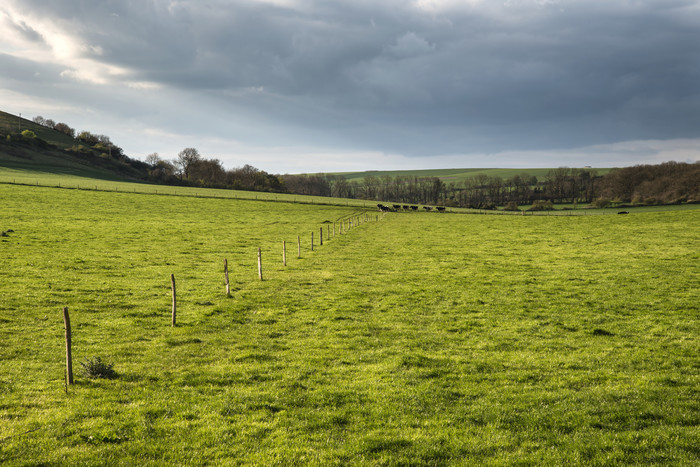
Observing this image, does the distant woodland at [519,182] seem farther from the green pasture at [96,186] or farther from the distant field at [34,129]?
the green pasture at [96,186]

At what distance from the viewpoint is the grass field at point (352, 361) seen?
8414 mm

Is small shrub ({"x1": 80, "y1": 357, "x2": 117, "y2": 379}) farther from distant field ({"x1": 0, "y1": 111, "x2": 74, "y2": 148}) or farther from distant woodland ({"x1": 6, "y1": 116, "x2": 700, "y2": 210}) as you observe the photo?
distant field ({"x1": 0, "y1": 111, "x2": 74, "y2": 148})

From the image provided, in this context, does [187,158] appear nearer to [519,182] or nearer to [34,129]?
[34,129]

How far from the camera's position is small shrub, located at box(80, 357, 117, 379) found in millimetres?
11547

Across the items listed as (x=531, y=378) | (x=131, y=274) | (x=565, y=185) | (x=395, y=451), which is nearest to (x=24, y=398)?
(x=395, y=451)

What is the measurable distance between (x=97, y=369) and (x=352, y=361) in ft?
24.9

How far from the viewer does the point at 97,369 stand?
1160 centimetres

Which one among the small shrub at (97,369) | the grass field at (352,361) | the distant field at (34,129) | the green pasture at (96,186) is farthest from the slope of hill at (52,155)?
the small shrub at (97,369)

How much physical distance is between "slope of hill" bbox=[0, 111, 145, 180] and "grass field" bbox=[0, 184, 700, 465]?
419 feet

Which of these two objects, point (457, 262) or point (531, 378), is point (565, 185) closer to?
point (457, 262)

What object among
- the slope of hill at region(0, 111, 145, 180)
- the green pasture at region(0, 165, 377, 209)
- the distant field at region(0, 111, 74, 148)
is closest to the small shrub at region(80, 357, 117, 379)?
the green pasture at region(0, 165, 377, 209)

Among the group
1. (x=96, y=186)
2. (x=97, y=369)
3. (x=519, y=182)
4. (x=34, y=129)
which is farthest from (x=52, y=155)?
(x=519, y=182)

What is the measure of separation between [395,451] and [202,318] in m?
12.0

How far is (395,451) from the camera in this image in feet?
27.2
